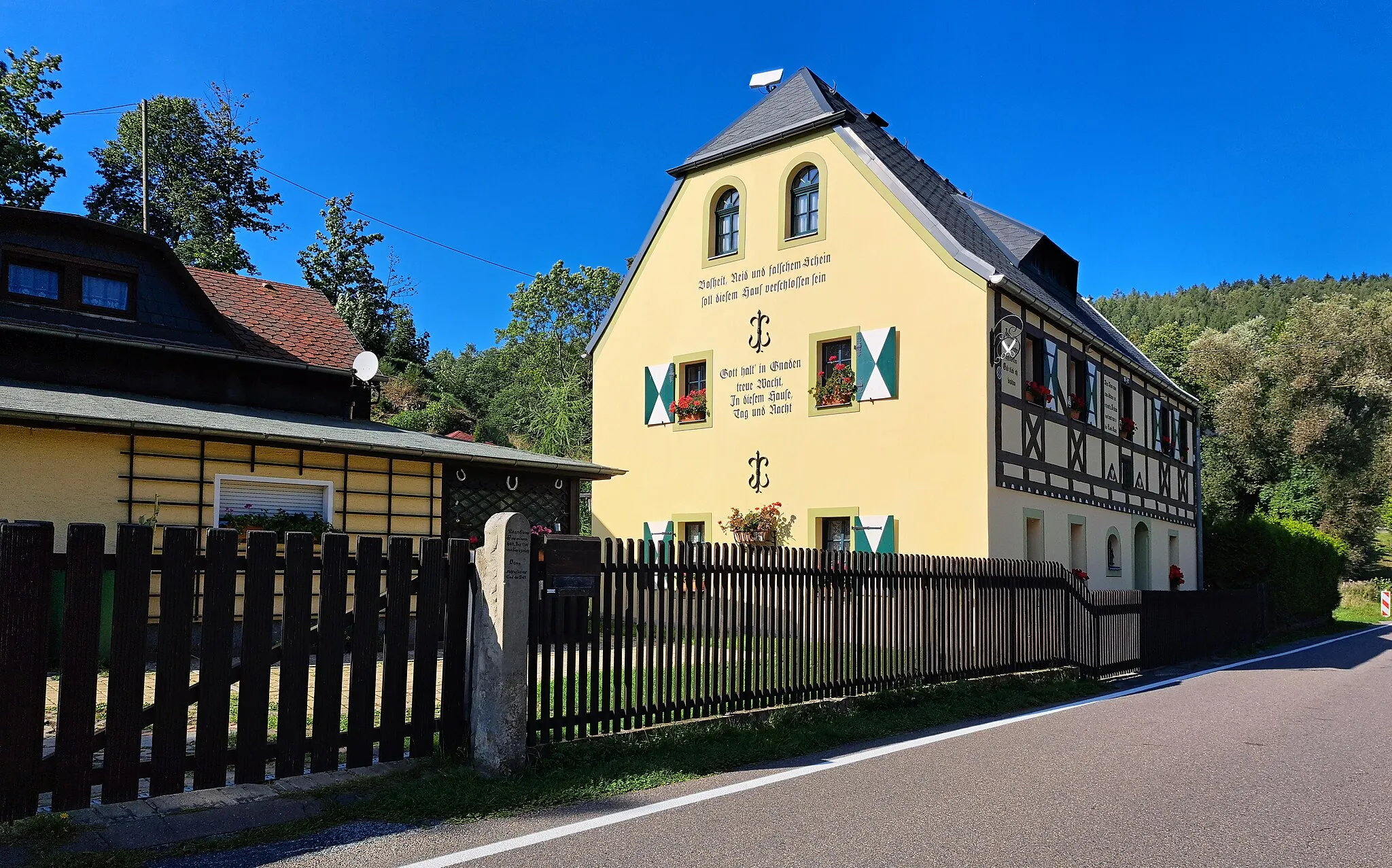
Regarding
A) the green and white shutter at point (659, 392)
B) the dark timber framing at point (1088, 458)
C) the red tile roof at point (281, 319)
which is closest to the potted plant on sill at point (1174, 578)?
the dark timber framing at point (1088, 458)

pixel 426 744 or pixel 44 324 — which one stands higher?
pixel 44 324

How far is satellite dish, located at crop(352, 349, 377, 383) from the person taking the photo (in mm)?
17250

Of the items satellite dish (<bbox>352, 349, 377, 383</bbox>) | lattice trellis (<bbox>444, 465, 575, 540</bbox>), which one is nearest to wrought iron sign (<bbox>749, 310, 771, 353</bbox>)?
lattice trellis (<bbox>444, 465, 575, 540</bbox>)

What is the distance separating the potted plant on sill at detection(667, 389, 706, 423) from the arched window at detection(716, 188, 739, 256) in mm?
2890

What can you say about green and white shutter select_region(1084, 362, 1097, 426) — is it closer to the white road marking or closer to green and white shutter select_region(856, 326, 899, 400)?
green and white shutter select_region(856, 326, 899, 400)

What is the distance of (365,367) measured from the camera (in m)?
17.3

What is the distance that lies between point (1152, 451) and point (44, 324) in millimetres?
23572

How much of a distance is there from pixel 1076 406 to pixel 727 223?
793cm

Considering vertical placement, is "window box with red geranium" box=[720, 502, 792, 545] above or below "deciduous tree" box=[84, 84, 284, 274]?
below

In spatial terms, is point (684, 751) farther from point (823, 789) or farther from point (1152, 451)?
point (1152, 451)

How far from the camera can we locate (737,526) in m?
18.7

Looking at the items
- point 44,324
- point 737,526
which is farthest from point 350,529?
point 737,526

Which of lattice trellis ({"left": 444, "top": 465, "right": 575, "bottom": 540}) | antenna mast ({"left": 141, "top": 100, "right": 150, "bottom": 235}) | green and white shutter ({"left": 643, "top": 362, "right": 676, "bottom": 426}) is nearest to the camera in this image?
lattice trellis ({"left": 444, "top": 465, "right": 575, "bottom": 540})

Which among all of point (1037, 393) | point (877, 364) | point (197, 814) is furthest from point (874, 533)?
point (197, 814)
